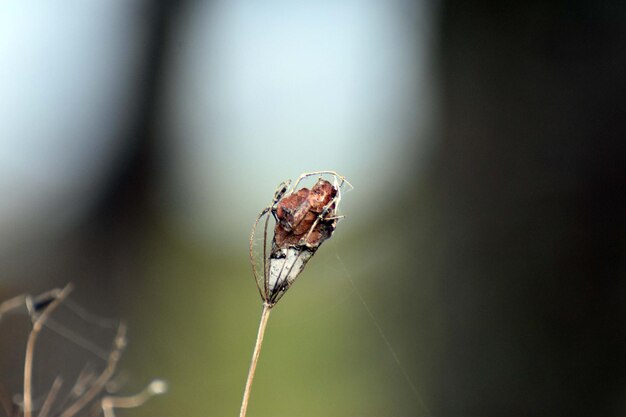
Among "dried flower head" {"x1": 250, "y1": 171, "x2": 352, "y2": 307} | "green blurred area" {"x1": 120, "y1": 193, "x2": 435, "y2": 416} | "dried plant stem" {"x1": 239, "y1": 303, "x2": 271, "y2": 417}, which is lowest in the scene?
"dried plant stem" {"x1": 239, "y1": 303, "x2": 271, "y2": 417}

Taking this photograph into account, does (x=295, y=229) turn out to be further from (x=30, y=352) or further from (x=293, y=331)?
(x=293, y=331)

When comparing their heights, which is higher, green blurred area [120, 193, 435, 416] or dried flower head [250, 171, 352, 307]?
green blurred area [120, 193, 435, 416]

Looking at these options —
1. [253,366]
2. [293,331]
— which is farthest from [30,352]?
[293,331]

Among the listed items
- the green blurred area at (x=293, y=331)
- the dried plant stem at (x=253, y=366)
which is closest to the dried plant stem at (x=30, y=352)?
the dried plant stem at (x=253, y=366)

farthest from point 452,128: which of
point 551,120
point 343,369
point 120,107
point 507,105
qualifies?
point 120,107

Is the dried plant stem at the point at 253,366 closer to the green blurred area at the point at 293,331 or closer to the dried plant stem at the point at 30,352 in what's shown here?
the dried plant stem at the point at 30,352

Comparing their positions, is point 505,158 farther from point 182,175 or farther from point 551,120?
point 182,175

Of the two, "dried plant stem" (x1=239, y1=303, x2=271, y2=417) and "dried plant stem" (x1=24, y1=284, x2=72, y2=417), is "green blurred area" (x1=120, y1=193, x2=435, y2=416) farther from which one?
"dried plant stem" (x1=239, y1=303, x2=271, y2=417)

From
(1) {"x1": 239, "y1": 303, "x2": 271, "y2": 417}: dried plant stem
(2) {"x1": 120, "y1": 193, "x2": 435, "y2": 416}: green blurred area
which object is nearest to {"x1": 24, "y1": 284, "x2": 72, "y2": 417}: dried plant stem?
(1) {"x1": 239, "y1": 303, "x2": 271, "y2": 417}: dried plant stem
